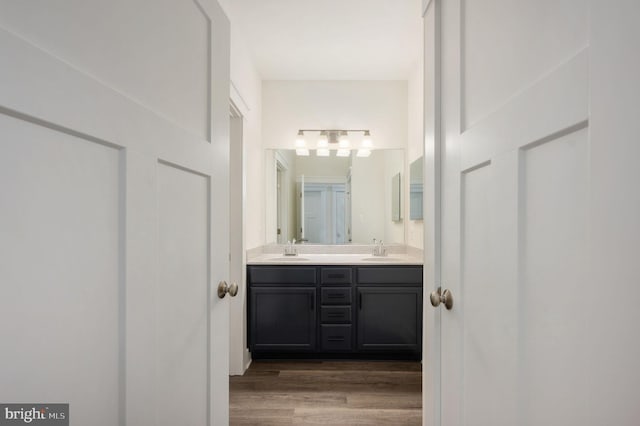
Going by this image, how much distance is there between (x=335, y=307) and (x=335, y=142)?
1.62 m

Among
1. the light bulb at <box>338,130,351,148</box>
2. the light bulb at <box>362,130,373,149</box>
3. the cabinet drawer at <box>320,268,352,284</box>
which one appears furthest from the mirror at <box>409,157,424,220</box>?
the cabinet drawer at <box>320,268,352,284</box>

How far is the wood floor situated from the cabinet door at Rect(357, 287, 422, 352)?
0.16 meters

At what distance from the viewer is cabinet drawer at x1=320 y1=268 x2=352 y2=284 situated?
2912mm

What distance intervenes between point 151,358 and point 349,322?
7.32ft

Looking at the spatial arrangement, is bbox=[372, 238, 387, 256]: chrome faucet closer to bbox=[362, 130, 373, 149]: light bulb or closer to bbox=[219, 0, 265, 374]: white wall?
bbox=[362, 130, 373, 149]: light bulb

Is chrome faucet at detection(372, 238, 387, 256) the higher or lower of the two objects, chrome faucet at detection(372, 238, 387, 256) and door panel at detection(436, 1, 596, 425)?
the lower

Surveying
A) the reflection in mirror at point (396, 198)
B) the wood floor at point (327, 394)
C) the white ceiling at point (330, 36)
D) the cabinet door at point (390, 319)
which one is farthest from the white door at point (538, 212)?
the reflection in mirror at point (396, 198)

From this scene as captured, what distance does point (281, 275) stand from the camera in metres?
2.89

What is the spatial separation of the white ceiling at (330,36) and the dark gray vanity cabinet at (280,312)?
181cm

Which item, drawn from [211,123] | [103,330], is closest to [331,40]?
[211,123]

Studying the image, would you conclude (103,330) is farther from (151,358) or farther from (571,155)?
(571,155)

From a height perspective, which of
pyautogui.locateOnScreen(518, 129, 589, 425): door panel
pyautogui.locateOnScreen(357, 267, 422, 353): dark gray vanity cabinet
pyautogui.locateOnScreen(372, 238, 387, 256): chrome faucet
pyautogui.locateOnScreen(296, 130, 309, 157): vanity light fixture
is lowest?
pyautogui.locateOnScreen(357, 267, 422, 353): dark gray vanity cabinet

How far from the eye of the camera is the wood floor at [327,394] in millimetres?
2040

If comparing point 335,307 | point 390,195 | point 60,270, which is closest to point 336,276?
point 335,307
